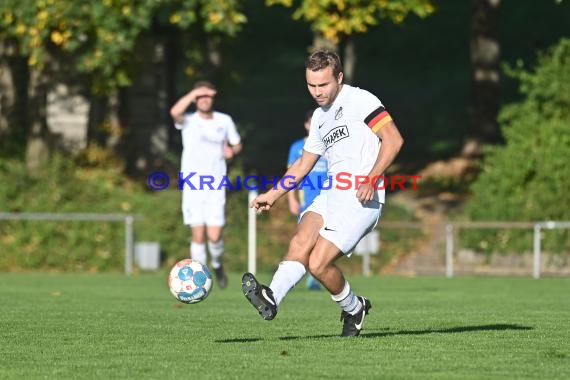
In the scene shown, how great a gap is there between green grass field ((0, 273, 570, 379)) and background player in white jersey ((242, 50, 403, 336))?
1.83 feet

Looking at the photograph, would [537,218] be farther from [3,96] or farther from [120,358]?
[120,358]

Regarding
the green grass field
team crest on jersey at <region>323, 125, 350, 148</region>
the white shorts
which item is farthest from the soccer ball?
team crest on jersey at <region>323, 125, 350, 148</region>

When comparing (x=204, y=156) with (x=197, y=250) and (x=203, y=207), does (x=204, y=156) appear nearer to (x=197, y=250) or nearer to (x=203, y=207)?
(x=203, y=207)

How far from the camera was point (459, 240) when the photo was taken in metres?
28.0

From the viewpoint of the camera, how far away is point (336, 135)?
10773mm

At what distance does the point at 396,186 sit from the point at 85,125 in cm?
796

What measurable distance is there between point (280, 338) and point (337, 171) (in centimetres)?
142

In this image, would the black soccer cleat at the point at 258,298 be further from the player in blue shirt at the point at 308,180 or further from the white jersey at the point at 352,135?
the player in blue shirt at the point at 308,180

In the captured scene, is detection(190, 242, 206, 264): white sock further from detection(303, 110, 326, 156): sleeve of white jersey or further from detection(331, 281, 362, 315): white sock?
detection(303, 110, 326, 156): sleeve of white jersey

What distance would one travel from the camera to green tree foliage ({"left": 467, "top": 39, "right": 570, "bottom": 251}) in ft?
92.1

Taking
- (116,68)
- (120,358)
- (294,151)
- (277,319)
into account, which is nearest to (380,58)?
(116,68)

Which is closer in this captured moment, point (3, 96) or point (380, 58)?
point (3, 96)

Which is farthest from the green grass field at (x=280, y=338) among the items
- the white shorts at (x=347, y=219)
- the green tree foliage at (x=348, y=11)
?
the green tree foliage at (x=348, y=11)

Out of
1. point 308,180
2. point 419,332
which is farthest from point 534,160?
point 419,332
